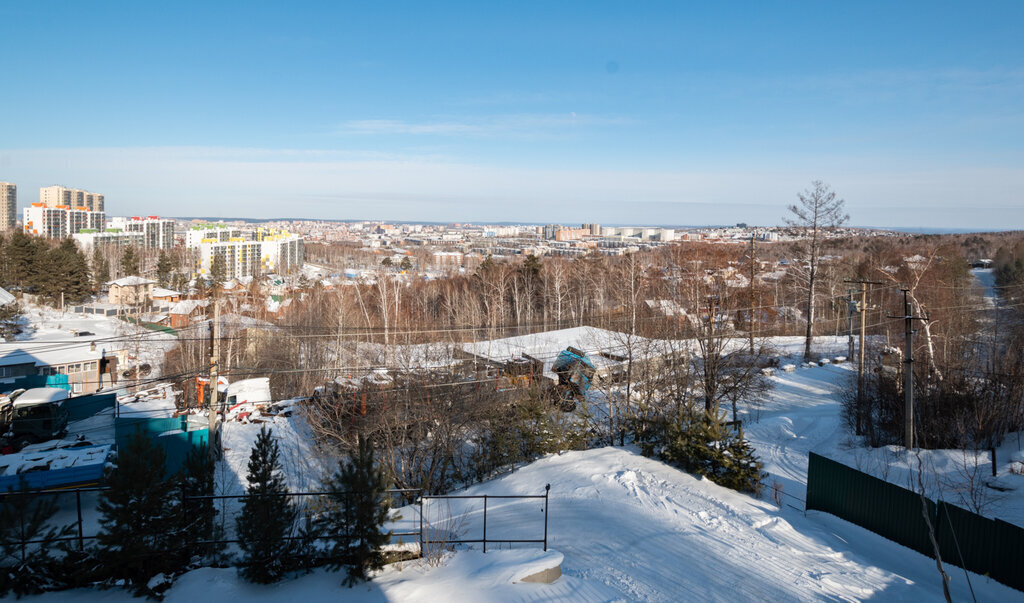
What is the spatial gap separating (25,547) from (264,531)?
7.42ft

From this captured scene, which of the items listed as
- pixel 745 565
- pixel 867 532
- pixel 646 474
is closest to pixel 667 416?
pixel 646 474

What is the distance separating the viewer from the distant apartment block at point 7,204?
122438mm

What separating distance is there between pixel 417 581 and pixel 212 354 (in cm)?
781

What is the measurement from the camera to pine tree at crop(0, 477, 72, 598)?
5.79 metres

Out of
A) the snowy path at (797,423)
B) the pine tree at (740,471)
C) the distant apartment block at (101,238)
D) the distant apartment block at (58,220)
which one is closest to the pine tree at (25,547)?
the pine tree at (740,471)

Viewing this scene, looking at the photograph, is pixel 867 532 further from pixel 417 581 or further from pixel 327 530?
pixel 327 530

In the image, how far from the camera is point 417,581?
21.6ft

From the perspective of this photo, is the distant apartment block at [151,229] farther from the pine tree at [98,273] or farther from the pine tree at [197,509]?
the pine tree at [197,509]

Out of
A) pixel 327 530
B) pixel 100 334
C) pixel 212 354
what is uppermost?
pixel 212 354

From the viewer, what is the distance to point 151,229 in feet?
365

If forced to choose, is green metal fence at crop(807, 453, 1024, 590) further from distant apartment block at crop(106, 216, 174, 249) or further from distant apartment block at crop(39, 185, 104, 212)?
distant apartment block at crop(39, 185, 104, 212)

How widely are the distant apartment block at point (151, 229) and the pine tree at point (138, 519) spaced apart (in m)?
118

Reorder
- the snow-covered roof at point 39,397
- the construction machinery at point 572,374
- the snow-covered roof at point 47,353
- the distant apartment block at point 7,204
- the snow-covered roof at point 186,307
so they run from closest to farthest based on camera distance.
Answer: the snow-covered roof at point 39,397, the construction machinery at point 572,374, the snow-covered roof at point 47,353, the snow-covered roof at point 186,307, the distant apartment block at point 7,204

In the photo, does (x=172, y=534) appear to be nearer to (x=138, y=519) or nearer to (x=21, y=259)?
(x=138, y=519)
